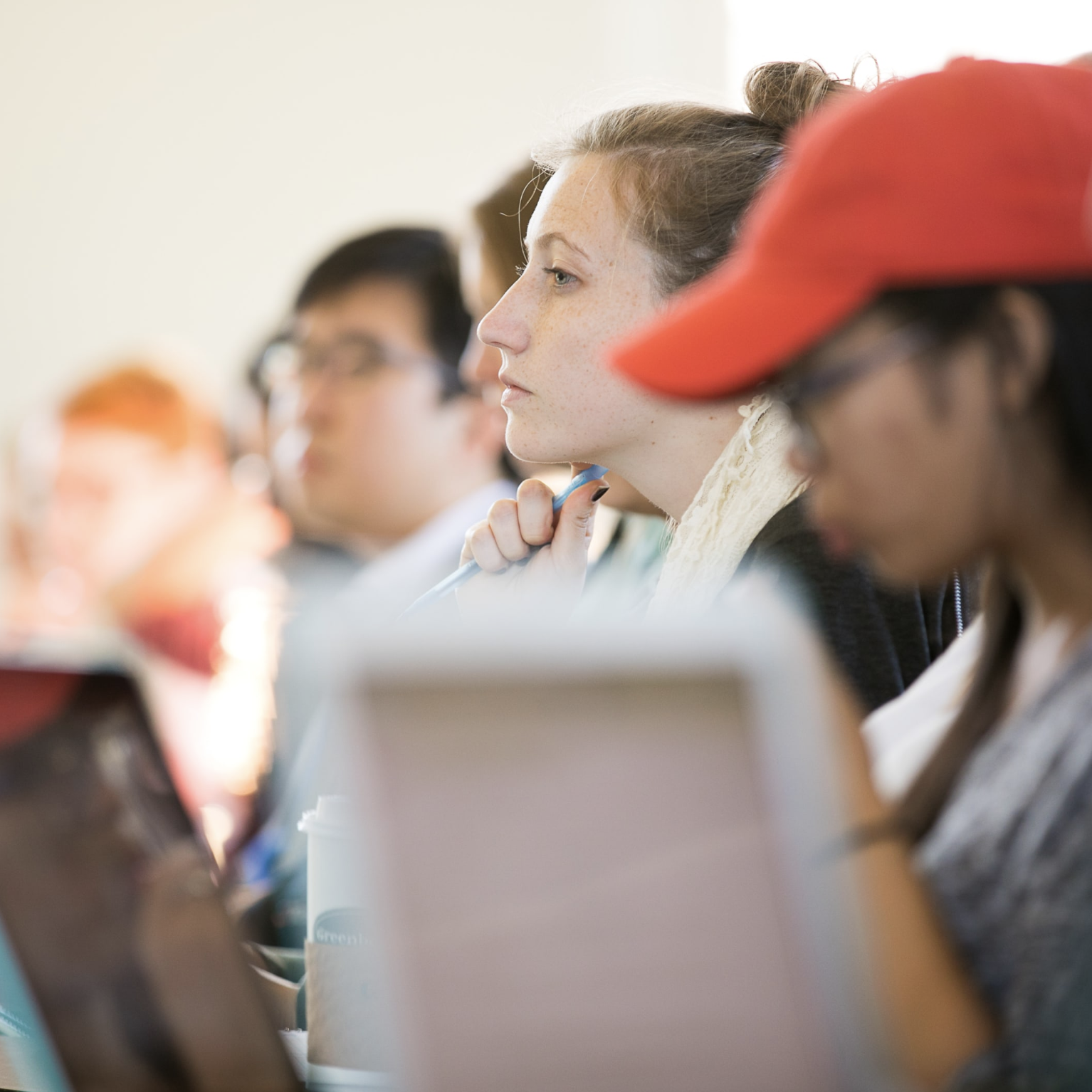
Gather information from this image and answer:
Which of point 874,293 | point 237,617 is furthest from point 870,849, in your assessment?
point 237,617

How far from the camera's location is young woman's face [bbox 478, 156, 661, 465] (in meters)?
1.23

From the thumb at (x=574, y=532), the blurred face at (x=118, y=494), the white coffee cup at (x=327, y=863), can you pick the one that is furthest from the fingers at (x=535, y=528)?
the blurred face at (x=118, y=494)

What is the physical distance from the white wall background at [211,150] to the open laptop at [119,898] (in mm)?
2981

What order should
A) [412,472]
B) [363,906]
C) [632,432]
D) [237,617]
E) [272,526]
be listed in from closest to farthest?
[363,906] < [632,432] < [412,472] < [237,617] < [272,526]

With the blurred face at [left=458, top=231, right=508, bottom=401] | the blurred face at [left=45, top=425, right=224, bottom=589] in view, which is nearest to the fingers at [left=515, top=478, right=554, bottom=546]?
the blurred face at [left=458, top=231, right=508, bottom=401]

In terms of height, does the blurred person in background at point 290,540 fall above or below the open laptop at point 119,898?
below

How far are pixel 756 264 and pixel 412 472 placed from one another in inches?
62.0

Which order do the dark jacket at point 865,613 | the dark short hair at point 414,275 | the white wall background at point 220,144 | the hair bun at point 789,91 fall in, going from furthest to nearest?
the white wall background at point 220,144 < the dark short hair at point 414,275 < the hair bun at point 789,91 < the dark jacket at point 865,613

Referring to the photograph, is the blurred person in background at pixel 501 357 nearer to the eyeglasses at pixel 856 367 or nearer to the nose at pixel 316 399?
the nose at pixel 316 399

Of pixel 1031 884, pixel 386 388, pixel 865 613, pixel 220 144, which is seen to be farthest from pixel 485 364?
pixel 220 144

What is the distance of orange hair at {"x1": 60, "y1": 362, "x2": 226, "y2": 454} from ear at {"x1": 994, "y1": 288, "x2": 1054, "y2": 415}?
107 inches

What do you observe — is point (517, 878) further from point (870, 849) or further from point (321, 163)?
point (321, 163)

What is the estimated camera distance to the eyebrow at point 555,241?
124cm

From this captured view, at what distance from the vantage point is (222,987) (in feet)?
1.96
